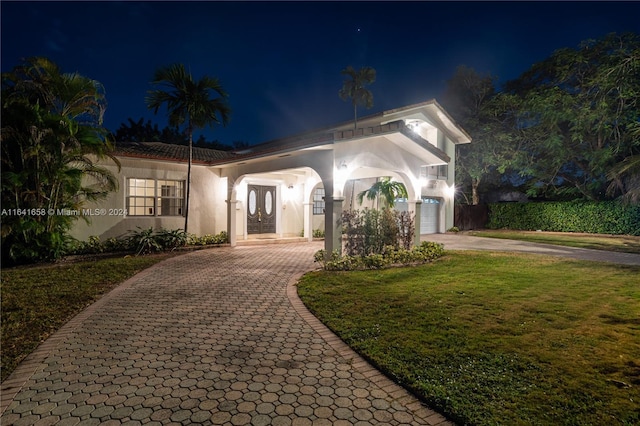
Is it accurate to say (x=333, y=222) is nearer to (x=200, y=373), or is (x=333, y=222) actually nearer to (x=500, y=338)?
(x=500, y=338)

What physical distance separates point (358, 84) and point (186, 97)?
33.3 feet

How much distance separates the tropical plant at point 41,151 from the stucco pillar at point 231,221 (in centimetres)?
492

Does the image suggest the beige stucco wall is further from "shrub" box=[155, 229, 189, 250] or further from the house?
"shrub" box=[155, 229, 189, 250]

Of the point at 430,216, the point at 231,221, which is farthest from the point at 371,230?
the point at 430,216

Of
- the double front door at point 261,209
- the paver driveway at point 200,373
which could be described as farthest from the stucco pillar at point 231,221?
the paver driveway at point 200,373

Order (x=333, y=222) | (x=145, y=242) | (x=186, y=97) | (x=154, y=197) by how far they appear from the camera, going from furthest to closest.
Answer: (x=154, y=197) → (x=186, y=97) → (x=145, y=242) → (x=333, y=222)

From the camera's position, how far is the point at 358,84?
19562 millimetres

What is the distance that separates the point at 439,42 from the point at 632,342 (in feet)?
120

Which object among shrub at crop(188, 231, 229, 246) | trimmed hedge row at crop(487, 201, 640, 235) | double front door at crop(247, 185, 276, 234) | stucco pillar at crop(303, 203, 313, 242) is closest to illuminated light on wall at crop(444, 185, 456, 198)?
trimmed hedge row at crop(487, 201, 640, 235)

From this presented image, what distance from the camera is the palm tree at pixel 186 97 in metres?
12.7

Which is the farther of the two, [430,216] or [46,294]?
[430,216]

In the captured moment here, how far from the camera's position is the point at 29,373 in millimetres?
3566

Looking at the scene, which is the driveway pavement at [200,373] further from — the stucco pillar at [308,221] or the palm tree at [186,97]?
the stucco pillar at [308,221]

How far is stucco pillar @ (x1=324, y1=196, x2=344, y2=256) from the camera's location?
9.48 metres
